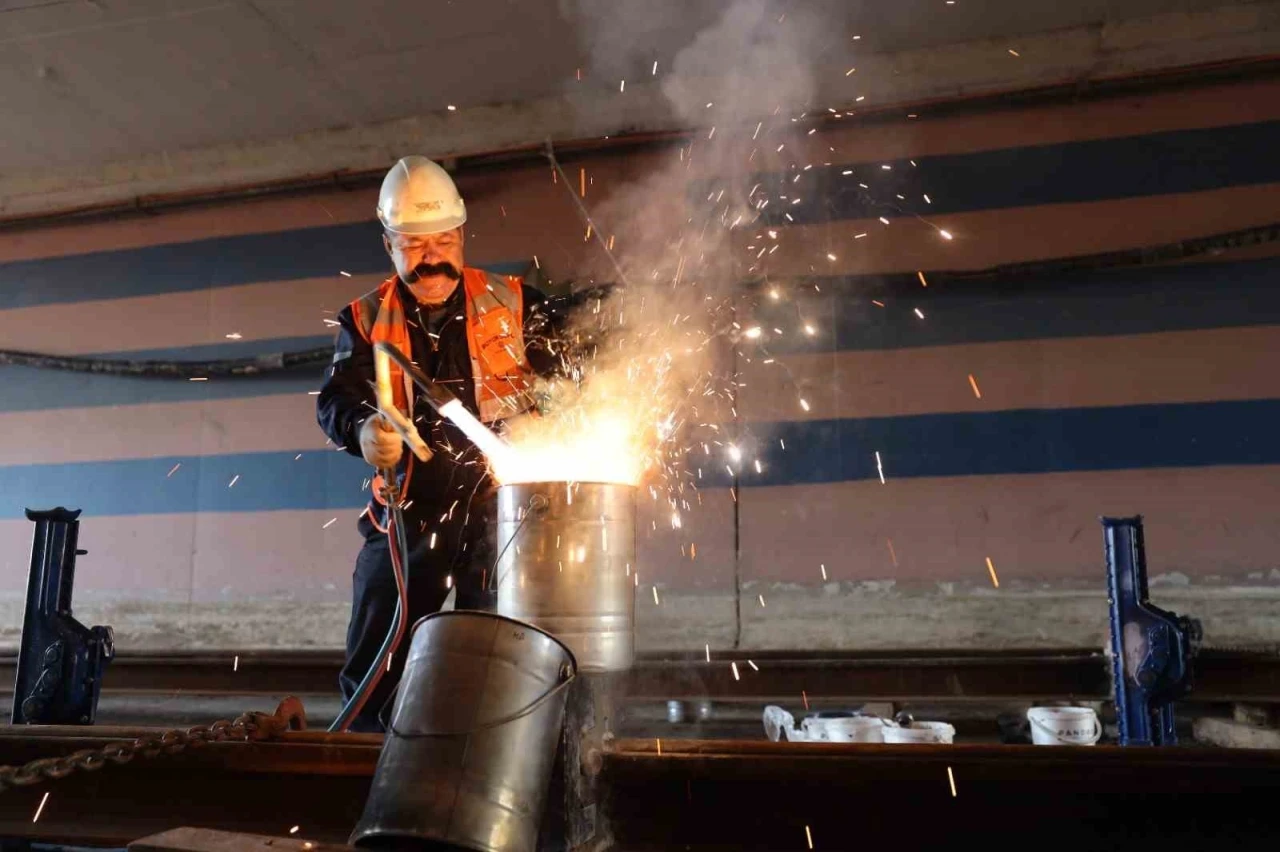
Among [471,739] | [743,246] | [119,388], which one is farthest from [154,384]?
[471,739]

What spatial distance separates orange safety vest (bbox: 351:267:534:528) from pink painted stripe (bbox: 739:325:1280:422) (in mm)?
1893

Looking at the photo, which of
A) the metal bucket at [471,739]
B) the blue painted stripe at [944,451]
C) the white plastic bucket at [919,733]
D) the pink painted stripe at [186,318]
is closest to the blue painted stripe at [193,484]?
the blue painted stripe at [944,451]

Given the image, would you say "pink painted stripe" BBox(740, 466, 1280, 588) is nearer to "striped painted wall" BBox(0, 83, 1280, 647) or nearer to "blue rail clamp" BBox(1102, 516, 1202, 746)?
"striped painted wall" BBox(0, 83, 1280, 647)

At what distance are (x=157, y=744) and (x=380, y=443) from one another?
1.03m

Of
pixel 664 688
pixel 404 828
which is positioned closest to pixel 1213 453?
pixel 664 688

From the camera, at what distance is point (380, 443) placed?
9.23 ft

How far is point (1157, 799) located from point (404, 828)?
153 cm

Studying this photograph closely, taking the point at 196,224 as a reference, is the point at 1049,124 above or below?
above

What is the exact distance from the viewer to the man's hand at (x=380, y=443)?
2.81 m

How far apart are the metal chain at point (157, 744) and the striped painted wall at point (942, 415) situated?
8.15 ft

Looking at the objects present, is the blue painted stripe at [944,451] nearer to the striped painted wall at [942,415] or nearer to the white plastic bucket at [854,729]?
the striped painted wall at [942,415]

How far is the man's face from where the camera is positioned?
3.08 m

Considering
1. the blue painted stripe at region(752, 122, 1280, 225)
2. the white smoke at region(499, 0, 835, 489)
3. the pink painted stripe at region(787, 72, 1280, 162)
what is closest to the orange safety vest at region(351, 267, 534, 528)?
the white smoke at region(499, 0, 835, 489)

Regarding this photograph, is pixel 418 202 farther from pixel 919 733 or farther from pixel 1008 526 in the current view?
pixel 1008 526
